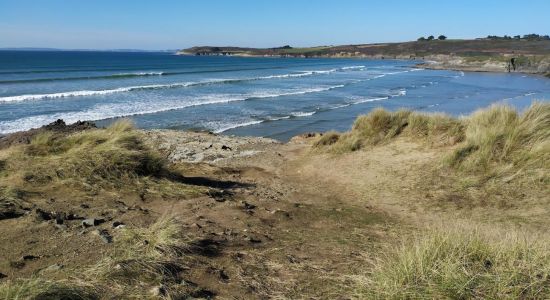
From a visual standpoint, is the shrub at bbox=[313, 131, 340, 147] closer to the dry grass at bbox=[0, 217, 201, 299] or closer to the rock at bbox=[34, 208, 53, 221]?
the rock at bbox=[34, 208, 53, 221]

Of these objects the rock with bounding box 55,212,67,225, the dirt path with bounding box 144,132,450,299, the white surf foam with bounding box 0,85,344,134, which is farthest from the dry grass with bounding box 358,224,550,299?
the white surf foam with bounding box 0,85,344,134

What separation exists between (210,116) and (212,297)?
20658mm

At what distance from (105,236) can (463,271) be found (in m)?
3.44

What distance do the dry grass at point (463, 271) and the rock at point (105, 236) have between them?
2586 mm

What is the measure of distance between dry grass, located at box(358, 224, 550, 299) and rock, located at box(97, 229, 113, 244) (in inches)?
102

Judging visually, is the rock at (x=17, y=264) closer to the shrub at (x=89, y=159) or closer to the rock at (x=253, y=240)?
the rock at (x=253, y=240)

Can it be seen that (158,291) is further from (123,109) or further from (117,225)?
(123,109)

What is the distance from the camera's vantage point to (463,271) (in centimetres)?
354

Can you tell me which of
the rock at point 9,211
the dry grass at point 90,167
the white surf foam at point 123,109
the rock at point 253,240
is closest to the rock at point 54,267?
the rock at point 9,211

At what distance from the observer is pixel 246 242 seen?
17.2 ft

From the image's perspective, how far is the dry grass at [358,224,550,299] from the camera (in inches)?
132

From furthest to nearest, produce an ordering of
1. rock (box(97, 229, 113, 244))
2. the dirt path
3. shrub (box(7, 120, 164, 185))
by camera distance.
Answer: shrub (box(7, 120, 164, 185))
rock (box(97, 229, 113, 244))
the dirt path

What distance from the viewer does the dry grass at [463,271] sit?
335 centimetres

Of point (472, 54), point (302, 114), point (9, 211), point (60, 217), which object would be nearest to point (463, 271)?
point (60, 217)
